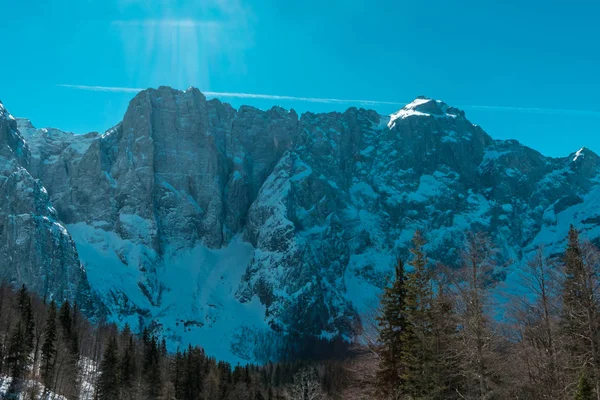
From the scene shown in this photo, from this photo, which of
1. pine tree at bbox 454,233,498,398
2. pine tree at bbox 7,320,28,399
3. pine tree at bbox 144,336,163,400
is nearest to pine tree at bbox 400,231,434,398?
pine tree at bbox 454,233,498,398

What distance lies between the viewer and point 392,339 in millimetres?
29766

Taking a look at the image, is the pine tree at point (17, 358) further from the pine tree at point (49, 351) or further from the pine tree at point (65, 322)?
the pine tree at point (65, 322)

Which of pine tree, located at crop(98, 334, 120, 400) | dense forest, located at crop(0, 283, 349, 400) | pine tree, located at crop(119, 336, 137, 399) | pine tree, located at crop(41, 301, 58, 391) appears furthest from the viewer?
pine tree, located at crop(119, 336, 137, 399)

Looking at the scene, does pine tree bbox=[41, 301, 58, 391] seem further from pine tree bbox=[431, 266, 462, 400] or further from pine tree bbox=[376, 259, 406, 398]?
pine tree bbox=[431, 266, 462, 400]

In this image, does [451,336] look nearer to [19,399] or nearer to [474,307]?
[474,307]

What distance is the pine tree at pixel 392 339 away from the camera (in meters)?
29.4

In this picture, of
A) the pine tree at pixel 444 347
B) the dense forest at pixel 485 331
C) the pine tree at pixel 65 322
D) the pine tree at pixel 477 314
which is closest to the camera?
the pine tree at pixel 477 314

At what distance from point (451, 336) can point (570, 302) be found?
528 cm

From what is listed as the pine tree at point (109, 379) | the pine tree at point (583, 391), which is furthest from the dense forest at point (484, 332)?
the pine tree at point (109, 379)

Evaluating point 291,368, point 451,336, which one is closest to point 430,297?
point 451,336

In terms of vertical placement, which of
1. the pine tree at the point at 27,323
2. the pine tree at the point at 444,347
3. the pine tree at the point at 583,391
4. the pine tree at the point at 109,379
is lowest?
the pine tree at the point at 583,391

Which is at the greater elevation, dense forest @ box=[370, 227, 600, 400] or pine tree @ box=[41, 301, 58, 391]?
pine tree @ box=[41, 301, 58, 391]

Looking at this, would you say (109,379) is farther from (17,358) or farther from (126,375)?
(17,358)

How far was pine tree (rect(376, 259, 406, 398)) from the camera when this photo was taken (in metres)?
29.4
